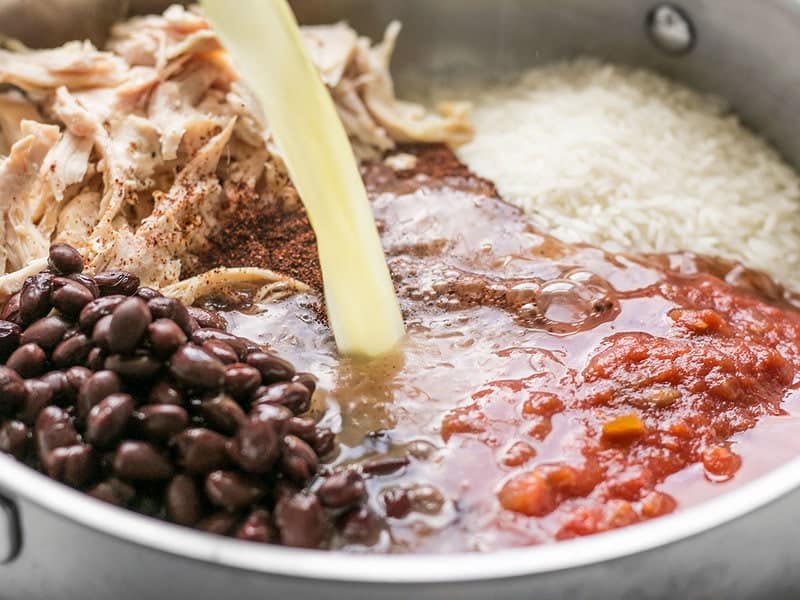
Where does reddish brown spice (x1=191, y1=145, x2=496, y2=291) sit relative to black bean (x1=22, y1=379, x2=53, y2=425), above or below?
below

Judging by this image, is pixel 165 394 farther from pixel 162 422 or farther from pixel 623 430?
pixel 623 430

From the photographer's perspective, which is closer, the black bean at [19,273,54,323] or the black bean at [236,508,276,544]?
the black bean at [236,508,276,544]

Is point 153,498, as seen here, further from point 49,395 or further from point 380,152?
point 380,152

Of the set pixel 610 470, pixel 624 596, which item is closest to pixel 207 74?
pixel 610 470

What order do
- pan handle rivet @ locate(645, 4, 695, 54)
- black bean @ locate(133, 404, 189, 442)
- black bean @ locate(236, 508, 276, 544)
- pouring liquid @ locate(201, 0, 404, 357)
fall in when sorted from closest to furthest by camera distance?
black bean @ locate(236, 508, 276, 544) < black bean @ locate(133, 404, 189, 442) < pouring liquid @ locate(201, 0, 404, 357) < pan handle rivet @ locate(645, 4, 695, 54)

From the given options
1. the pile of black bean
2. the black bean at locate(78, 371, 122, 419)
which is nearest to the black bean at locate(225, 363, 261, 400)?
the pile of black bean

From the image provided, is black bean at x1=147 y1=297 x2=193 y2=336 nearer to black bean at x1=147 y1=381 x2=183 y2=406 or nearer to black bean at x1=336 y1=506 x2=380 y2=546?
black bean at x1=147 y1=381 x2=183 y2=406
